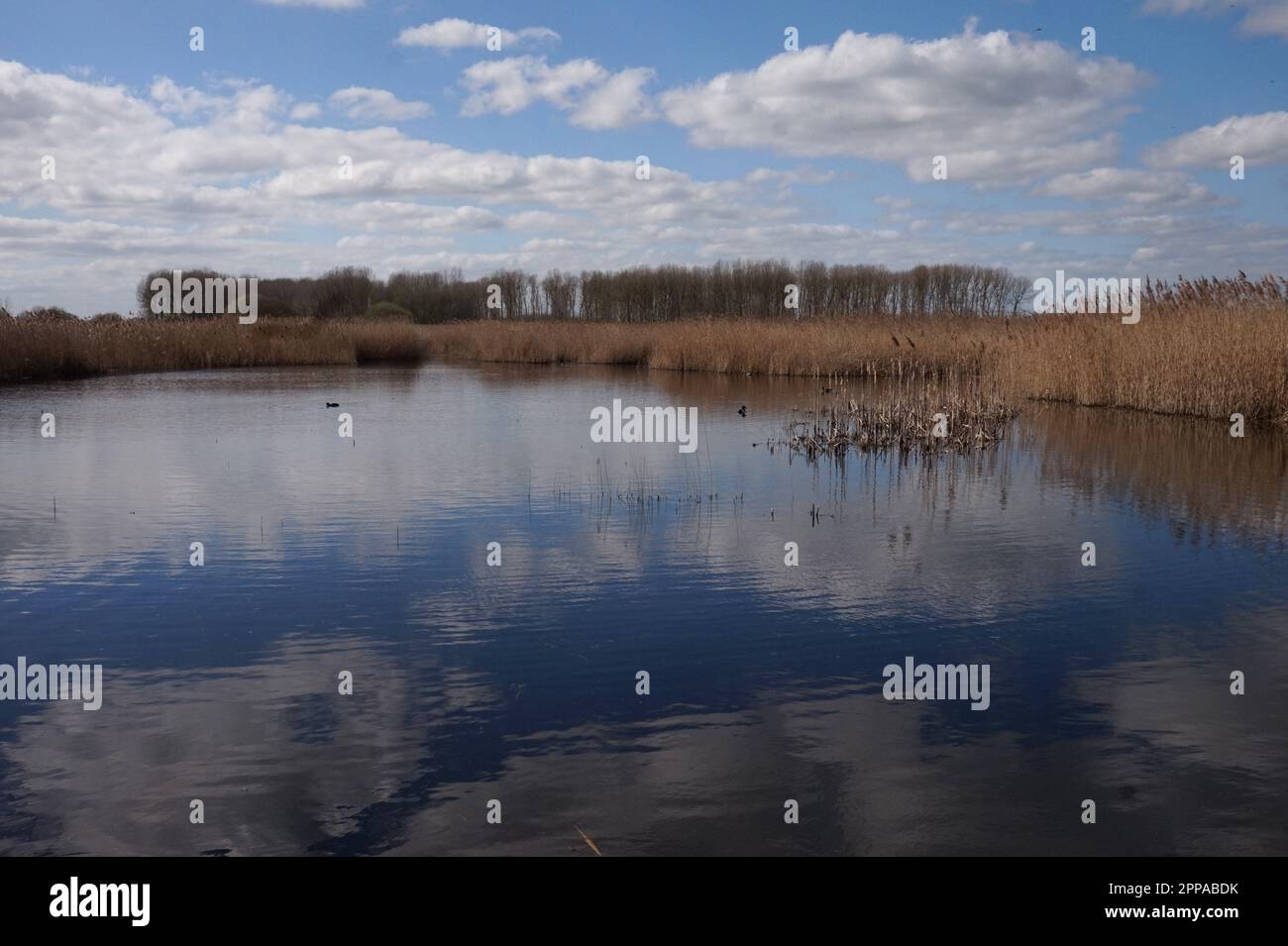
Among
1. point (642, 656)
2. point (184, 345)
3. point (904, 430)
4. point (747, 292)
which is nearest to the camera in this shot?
point (642, 656)

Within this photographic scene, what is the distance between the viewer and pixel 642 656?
5188mm

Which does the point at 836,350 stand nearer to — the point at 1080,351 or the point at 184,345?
the point at 1080,351

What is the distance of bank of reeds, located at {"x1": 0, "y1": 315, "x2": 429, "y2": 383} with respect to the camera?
23516mm

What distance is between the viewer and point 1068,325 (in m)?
17.9

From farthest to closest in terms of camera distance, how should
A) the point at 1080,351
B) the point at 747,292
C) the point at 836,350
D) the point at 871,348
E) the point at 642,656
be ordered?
the point at 747,292, the point at 836,350, the point at 871,348, the point at 1080,351, the point at 642,656

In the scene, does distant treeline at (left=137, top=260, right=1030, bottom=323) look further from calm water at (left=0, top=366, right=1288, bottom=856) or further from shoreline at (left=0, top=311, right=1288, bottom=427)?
calm water at (left=0, top=366, right=1288, bottom=856)

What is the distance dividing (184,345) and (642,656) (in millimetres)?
26804

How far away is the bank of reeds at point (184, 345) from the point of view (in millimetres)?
23516

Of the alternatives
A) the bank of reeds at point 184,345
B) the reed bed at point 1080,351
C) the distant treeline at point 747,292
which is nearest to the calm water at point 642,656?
the reed bed at point 1080,351

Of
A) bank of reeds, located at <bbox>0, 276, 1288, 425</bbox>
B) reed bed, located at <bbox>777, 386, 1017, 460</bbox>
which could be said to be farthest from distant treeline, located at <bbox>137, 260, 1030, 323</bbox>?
reed bed, located at <bbox>777, 386, 1017, 460</bbox>

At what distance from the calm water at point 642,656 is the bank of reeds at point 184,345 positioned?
14418 mm

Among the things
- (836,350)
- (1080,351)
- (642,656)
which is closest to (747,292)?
(836,350)

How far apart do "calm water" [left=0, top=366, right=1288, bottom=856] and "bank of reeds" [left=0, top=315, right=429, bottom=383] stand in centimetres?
1442

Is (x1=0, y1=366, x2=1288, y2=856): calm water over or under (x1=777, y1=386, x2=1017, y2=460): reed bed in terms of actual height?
under
